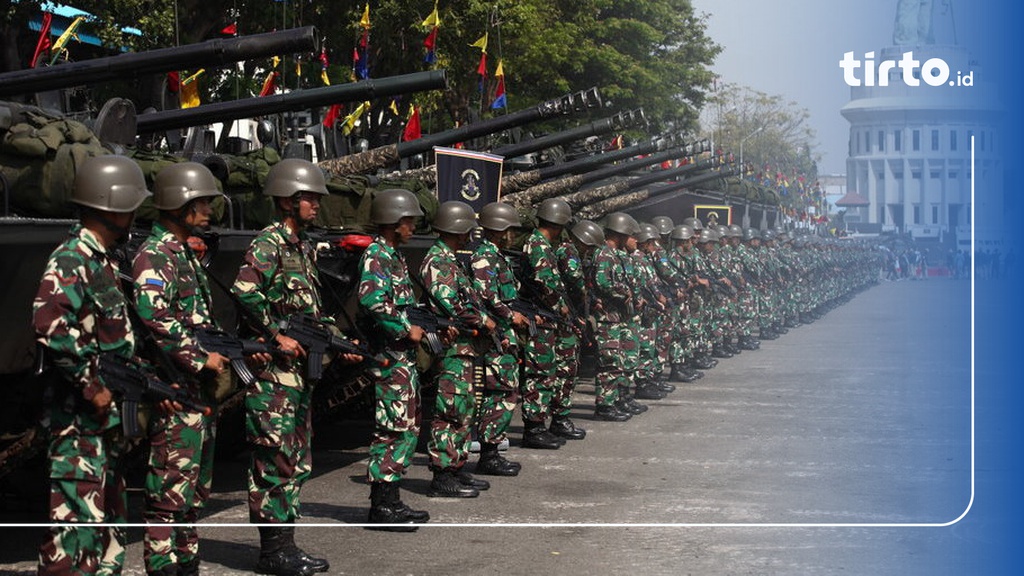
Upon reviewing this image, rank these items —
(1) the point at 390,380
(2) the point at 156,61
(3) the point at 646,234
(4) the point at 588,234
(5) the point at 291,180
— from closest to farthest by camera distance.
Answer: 1. (5) the point at 291,180
2. (1) the point at 390,380
3. (2) the point at 156,61
4. (4) the point at 588,234
5. (3) the point at 646,234

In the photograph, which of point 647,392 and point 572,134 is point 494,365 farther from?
point 572,134

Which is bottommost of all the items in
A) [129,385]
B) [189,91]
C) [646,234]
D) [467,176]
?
[129,385]

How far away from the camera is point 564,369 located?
12430mm

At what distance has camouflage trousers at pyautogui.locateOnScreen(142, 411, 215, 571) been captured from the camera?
6.45 metres

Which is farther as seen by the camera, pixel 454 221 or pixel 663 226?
pixel 663 226

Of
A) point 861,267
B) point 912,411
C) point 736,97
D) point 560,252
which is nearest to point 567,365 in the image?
point 560,252

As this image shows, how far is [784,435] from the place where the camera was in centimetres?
1226

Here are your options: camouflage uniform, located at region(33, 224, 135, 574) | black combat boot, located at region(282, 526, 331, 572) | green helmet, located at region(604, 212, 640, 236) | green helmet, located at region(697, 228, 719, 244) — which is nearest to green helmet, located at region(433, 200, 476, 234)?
black combat boot, located at region(282, 526, 331, 572)

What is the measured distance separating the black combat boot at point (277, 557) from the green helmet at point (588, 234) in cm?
714

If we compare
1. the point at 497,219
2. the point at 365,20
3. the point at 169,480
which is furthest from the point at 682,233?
the point at 169,480

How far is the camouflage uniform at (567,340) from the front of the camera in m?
12.2

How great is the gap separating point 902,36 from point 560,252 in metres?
4.21

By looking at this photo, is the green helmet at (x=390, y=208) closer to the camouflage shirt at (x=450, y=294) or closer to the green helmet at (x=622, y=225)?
the camouflage shirt at (x=450, y=294)

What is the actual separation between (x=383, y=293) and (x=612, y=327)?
576 centimetres
